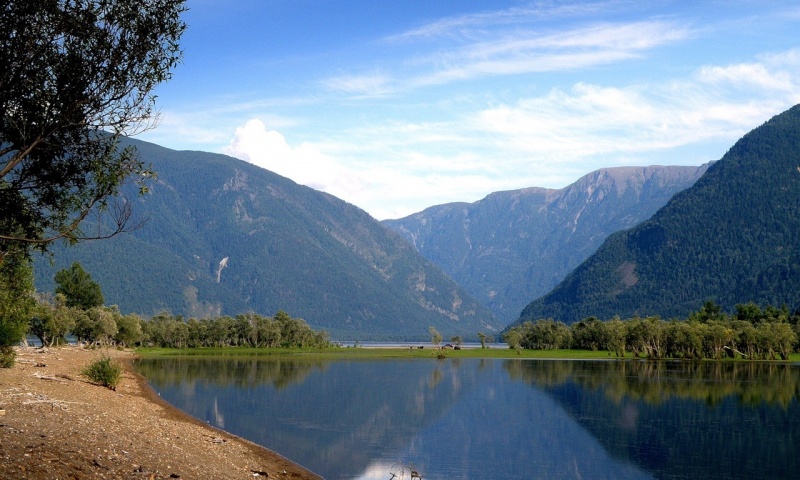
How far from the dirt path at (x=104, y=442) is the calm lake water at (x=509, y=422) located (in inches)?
145

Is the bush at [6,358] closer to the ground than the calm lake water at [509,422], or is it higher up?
higher up

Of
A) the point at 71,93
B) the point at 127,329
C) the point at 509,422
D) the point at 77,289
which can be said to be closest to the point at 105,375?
the point at 509,422

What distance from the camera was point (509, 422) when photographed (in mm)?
51969

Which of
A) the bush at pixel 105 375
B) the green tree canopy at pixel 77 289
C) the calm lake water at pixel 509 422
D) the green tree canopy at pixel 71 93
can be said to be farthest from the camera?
the green tree canopy at pixel 77 289

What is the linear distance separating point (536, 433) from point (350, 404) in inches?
720

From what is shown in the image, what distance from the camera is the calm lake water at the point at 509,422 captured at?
116ft

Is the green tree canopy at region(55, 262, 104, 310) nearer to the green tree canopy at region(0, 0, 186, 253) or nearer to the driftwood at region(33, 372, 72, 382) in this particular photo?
the driftwood at region(33, 372, 72, 382)

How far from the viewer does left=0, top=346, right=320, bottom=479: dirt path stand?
1977cm

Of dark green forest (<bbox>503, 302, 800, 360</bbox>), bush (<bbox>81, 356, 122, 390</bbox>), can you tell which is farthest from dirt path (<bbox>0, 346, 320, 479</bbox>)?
dark green forest (<bbox>503, 302, 800, 360</bbox>)

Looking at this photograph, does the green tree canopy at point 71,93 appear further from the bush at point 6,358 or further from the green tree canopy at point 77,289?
the green tree canopy at point 77,289

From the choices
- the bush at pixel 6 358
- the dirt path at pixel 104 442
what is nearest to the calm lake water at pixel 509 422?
the dirt path at pixel 104 442

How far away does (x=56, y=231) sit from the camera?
888 inches

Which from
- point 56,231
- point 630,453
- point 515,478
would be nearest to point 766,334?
point 630,453

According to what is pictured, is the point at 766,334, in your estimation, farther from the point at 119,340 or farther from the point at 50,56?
the point at 50,56
